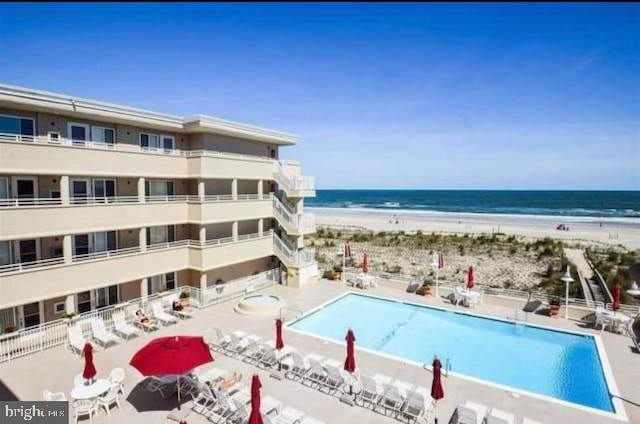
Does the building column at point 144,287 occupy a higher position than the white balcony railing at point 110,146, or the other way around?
the white balcony railing at point 110,146

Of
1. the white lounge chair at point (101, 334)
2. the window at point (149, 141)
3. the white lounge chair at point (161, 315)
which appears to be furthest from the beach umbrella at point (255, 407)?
the window at point (149, 141)

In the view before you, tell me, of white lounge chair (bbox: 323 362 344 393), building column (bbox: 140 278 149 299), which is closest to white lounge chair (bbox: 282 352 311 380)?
white lounge chair (bbox: 323 362 344 393)

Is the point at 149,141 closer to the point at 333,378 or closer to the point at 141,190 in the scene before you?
the point at 141,190

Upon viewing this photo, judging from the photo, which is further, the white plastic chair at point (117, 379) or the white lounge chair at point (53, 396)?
the white plastic chair at point (117, 379)

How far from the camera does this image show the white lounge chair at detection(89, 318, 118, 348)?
54.1 ft

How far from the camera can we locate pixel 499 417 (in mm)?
10703

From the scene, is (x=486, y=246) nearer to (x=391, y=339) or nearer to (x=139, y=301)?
(x=391, y=339)

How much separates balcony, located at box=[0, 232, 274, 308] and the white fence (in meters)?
1.28

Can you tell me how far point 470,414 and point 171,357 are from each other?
8805 millimetres

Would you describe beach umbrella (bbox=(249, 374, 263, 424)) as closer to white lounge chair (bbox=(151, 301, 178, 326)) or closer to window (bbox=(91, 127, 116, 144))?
white lounge chair (bbox=(151, 301, 178, 326))

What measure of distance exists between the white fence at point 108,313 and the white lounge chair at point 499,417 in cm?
1610

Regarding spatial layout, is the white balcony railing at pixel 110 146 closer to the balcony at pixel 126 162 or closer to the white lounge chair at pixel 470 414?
the balcony at pixel 126 162

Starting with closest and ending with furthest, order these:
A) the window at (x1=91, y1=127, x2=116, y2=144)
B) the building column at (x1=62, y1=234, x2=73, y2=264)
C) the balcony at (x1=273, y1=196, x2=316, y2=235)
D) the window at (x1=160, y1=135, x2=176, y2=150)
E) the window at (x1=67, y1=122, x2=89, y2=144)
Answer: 1. the building column at (x1=62, y1=234, x2=73, y2=264)
2. the window at (x1=67, y1=122, x2=89, y2=144)
3. the window at (x1=91, y1=127, x2=116, y2=144)
4. the window at (x1=160, y1=135, x2=176, y2=150)
5. the balcony at (x1=273, y1=196, x2=316, y2=235)

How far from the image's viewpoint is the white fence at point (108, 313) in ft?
50.3
